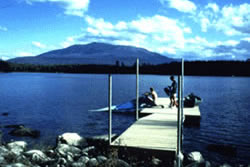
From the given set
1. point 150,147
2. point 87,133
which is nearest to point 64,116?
point 87,133

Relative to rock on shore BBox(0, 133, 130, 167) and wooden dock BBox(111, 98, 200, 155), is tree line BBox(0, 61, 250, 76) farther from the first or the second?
rock on shore BBox(0, 133, 130, 167)

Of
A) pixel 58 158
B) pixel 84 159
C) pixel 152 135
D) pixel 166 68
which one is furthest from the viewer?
pixel 152 135

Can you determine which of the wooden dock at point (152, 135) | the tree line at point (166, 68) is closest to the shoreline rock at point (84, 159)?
the wooden dock at point (152, 135)

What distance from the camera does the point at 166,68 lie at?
6520mm

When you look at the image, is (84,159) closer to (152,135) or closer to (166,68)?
(152,135)

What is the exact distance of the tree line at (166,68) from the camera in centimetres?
673

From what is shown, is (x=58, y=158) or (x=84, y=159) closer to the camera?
(x=84, y=159)

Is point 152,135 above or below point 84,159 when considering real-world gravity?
above

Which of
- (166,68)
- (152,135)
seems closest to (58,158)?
(152,135)

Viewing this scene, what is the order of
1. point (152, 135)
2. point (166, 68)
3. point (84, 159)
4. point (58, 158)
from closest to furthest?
point (166, 68)
point (84, 159)
point (58, 158)
point (152, 135)

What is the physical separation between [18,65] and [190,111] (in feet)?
579

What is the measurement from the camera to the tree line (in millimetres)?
6727

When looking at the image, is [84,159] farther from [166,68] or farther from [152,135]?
[166,68]

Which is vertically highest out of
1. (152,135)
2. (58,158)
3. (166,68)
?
(166,68)
